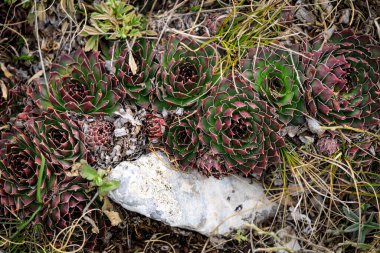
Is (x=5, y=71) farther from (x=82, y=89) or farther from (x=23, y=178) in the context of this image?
(x=23, y=178)

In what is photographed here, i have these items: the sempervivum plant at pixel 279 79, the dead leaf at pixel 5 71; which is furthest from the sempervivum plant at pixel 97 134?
the sempervivum plant at pixel 279 79

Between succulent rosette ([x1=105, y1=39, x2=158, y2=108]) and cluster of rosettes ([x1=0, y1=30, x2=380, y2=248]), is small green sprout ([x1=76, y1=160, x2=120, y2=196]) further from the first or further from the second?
succulent rosette ([x1=105, y1=39, x2=158, y2=108])

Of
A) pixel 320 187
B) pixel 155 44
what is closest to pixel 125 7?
pixel 155 44

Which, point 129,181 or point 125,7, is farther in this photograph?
point 125,7

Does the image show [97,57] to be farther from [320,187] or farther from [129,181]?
[320,187]

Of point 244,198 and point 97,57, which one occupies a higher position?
point 97,57

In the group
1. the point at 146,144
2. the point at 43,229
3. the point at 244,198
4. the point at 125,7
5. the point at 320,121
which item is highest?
the point at 125,7
